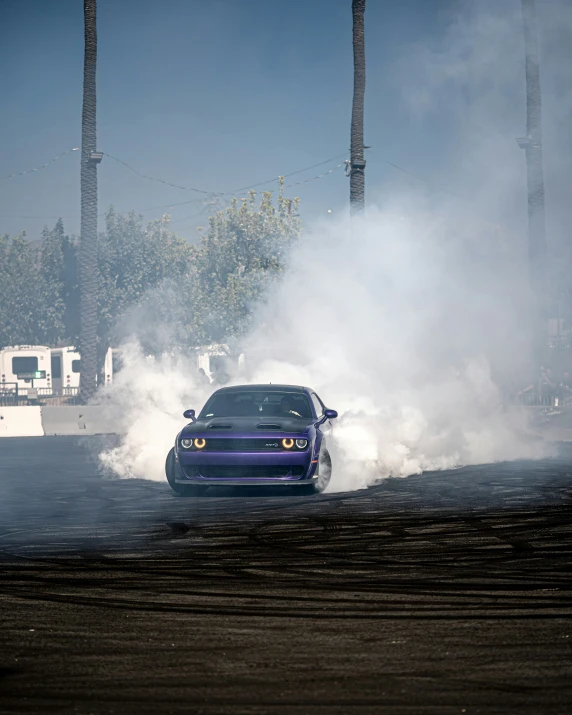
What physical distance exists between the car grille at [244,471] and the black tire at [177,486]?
12.2 inches

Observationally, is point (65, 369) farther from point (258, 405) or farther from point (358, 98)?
point (258, 405)

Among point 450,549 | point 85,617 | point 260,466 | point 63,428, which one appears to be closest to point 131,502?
point 260,466

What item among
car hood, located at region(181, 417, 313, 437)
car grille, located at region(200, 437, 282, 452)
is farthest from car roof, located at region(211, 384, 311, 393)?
car grille, located at region(200, 437, 282, 452)

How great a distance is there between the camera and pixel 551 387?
37.0m

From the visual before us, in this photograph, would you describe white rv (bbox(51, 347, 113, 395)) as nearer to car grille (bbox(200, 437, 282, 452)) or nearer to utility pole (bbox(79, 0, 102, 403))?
utility pole (bbox(79, 0, 102, 403))

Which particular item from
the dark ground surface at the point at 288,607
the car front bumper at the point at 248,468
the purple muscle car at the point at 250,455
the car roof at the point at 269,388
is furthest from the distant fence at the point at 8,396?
the dark ground surface at the point at 288,607

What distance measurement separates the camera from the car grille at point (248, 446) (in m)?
17.2

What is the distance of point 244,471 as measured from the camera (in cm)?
1711

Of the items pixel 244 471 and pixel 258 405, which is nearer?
pixel 244 471

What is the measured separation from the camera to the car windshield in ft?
61.4

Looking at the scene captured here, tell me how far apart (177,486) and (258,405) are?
1.96 metres

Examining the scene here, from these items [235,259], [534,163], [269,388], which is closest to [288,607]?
[269,388]

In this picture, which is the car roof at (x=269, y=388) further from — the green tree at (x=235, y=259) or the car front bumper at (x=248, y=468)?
the green tree at (x=235, y=259)

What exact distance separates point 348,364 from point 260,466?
8.72m
